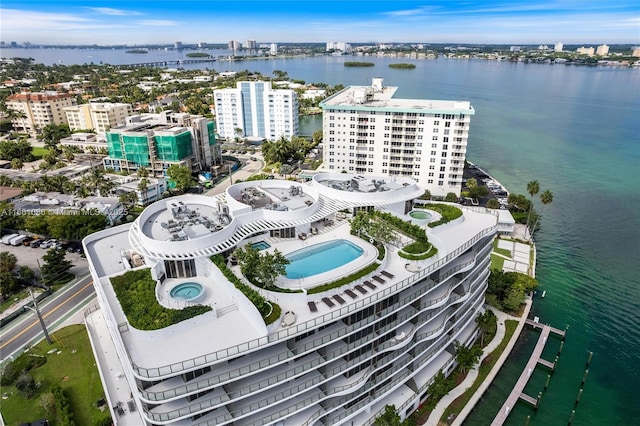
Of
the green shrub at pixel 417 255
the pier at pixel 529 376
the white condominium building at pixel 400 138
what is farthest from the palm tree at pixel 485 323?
the white condominium building at pixel 400 138

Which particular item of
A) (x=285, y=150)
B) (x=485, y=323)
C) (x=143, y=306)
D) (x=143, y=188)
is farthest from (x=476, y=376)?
(x=285, y=150)

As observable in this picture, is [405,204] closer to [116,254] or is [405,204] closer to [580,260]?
[116,254]

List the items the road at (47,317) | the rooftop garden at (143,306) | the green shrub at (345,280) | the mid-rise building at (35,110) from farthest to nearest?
the mid-rise building at (35,110) → the road at (47,317) → the green shrub at (345,280) → the rooftop garden at (143,306)

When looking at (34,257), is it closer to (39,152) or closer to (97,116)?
(39,152)

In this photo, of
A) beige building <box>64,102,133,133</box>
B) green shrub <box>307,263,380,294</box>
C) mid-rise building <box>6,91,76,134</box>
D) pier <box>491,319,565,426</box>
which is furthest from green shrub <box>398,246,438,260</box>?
mid-rise building <box>6,91,76,134</box>

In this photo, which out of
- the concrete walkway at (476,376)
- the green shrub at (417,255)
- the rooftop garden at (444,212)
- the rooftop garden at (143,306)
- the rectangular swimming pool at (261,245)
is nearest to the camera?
the rooftop garden at (143,306)

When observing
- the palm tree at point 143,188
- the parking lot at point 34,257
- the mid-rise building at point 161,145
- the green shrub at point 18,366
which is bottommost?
the green shrub at point 18,366

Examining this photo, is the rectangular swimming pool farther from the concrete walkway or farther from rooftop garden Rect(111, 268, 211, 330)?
the concrete walkway

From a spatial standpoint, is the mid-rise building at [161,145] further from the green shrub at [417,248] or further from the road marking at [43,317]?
the green shrub at [417,248]
